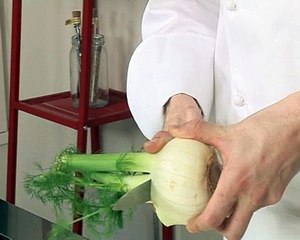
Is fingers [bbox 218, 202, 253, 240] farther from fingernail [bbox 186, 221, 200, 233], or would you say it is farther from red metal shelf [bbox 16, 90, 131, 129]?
red metal shelf [bbox 16, 90, 131, 129]

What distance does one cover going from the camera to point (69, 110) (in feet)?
5.75

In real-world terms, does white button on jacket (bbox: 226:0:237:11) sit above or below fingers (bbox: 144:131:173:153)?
above

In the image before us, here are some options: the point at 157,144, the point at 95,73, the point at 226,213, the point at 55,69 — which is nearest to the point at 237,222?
the point at 226,213

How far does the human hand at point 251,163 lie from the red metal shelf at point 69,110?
98cm

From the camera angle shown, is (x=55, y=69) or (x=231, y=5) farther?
(x=55, y=69)

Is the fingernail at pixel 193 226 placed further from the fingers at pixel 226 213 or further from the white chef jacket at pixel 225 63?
the white chef jacket at pixel 225 63

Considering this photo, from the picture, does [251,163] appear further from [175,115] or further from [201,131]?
[175,115]

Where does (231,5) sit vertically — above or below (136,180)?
above

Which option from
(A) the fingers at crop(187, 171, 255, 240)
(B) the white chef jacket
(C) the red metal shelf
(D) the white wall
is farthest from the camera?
(D) the white wall

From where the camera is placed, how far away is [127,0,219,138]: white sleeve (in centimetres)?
93

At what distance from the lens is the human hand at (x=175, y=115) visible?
76cm

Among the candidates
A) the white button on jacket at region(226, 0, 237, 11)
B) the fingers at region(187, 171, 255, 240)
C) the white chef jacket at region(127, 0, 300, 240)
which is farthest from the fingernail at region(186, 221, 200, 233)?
the white button on jacket at region(226, 0, 237, 11)

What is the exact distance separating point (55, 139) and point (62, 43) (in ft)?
1.01

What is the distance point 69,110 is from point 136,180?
1.01 meters
